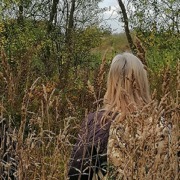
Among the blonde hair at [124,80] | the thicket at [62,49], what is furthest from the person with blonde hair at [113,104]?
the thicket at [62,49]

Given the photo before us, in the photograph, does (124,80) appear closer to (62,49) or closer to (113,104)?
(113,104)

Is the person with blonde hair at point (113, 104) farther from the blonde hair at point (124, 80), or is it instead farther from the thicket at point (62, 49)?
the thicket at point (62, 49)

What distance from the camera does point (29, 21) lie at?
17.1 m

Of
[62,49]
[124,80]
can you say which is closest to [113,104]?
[124,80]

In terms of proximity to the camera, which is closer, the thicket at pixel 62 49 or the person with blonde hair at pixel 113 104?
the person with blonde hair at pixel 113 104

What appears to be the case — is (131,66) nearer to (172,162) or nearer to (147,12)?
(172,162)

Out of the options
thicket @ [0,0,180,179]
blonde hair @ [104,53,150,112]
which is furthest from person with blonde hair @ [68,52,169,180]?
thicket @ [0,0,180,179]

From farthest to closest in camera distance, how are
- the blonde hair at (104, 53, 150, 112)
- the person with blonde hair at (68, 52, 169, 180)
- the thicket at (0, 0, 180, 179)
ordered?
the thicket at (0, 0, 180, 179) → the blonde hair at (104, 53, 150, 112) → the person with blonde hair at (68, 52, 169, 180)

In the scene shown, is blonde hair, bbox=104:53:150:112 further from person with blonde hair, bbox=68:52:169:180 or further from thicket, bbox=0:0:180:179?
thicket, bbox=0:0:180:179

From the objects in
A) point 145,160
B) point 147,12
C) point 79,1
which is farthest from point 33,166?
point 79,1

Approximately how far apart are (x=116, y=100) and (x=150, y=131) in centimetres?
120

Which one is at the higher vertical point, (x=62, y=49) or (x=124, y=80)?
(x=124, y=80)

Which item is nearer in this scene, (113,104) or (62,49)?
(113,104)

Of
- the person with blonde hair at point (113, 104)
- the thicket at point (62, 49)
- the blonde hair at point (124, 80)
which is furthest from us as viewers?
the thicket at point (62, 49)
